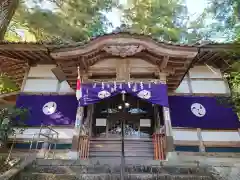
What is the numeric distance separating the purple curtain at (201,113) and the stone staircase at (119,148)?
148 cm

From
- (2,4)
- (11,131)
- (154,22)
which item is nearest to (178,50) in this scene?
(11,131)

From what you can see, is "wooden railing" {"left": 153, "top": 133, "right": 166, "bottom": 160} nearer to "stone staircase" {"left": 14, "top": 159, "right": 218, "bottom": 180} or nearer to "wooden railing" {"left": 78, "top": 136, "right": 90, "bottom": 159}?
"stone staircase" {"left": 14, "top": 159, "right": 218, "bottom": 180}

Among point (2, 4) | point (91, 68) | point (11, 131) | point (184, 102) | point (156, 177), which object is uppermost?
point (2, 4)

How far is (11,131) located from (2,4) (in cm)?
557

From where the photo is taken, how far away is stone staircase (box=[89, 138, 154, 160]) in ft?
27.8

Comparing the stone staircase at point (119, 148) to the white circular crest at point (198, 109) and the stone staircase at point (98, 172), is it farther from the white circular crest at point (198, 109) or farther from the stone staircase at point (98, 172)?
the stone staircase at point (98, 172)

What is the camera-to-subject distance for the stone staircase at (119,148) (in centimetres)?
847

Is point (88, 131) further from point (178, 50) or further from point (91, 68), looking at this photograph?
point (178, 50)

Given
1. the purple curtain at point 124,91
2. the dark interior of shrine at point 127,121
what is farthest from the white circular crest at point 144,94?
the dark interior of shrine at point 127,121

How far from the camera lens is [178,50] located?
8.20 meters

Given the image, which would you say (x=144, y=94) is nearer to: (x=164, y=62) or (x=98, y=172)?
(x=164, y=62)

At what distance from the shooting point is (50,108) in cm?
984

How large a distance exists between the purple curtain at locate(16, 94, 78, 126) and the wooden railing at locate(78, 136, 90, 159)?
1580 millimetres

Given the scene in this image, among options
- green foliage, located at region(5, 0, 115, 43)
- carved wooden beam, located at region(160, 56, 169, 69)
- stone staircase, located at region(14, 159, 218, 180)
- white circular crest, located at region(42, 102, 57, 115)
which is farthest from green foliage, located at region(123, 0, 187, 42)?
stone staircase, located at region(14, 159, 218, 180)
